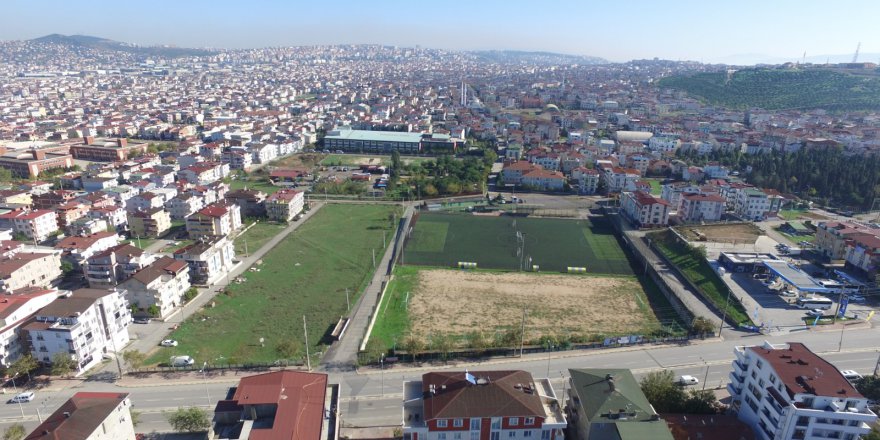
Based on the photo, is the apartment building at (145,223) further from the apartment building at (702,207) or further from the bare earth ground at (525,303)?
the apartment building at (702,207)

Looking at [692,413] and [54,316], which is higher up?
[54,316]

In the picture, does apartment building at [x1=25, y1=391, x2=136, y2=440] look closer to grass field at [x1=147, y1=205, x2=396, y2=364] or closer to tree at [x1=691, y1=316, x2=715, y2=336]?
grass field at [x1=147, y1=205, x2=396, y2=364]

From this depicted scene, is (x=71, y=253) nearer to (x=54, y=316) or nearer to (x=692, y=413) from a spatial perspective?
(x=54, y=316)

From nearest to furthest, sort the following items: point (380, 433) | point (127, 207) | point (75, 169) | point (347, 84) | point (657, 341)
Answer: point (380, 433)
point (657, 341)
point (127, 207)
point (75, 169)
point (347, 84)

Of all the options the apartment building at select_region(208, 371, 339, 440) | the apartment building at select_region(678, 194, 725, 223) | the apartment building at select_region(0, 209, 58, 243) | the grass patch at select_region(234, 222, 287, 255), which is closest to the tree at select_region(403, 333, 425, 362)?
the apartment building at select_region(208, 371, 339, 440)

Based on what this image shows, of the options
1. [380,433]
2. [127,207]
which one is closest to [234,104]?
[127,207]

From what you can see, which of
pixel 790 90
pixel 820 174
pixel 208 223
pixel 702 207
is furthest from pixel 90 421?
pixel 790 90

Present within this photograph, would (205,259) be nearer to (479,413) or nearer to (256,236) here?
(256,236)

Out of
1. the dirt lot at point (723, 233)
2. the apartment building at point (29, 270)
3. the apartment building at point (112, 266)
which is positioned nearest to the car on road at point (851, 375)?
the dirt lot at point (723, 233)
